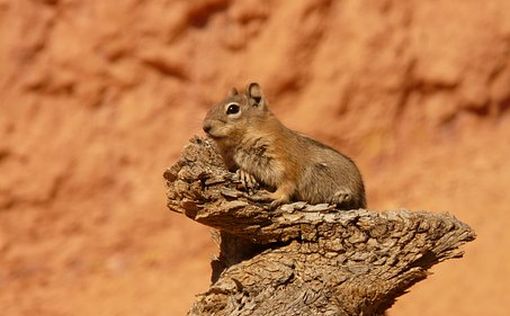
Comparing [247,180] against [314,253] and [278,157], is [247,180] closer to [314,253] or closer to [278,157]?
[278,157]

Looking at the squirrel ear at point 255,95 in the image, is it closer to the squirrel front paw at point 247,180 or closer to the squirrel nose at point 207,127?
the squirrel nose at point 207,127

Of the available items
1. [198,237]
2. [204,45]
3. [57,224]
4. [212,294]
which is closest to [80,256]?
[57,224]

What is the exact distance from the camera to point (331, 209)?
6.77m

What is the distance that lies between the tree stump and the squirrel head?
2.08 ft

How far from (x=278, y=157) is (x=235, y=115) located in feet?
1.35

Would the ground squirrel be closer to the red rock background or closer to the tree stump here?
the tree stump

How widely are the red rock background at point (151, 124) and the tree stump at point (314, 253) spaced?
5516 millimetres

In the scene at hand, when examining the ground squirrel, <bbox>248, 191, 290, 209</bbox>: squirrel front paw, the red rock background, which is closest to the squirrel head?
the ground squirrel

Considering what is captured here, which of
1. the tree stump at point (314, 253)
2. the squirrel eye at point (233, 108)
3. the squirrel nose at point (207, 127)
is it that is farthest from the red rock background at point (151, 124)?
the tree stump at point (314, 253)

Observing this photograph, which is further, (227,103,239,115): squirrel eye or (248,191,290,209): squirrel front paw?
(227,103,239,115): squirrel eye

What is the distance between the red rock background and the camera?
40.9 ft

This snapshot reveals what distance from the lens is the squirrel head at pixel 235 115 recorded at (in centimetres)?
738

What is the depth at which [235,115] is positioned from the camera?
24.8 ft

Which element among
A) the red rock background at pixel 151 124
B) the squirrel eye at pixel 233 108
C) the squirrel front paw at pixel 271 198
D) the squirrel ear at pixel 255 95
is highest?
the red rock background at pixel 151 124
